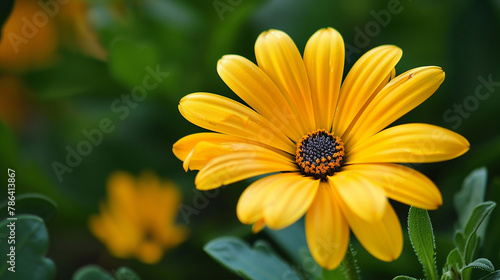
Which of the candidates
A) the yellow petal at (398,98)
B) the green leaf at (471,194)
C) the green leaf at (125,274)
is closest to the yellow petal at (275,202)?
the yellow petal at (398,98)

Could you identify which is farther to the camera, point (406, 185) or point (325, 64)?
point (325, 64)

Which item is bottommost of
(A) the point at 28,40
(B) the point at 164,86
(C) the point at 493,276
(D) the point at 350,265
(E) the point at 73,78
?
(C) the point at 493,276

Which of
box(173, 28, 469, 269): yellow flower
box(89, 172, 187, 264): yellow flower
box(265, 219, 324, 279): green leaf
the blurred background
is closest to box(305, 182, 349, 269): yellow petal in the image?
box(173, 28, 469, 269): yellow flower

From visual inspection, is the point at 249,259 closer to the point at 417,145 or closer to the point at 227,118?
the point at 227,118

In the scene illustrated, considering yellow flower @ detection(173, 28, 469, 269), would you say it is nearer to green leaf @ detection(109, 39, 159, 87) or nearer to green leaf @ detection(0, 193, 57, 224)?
green leaf @ detection(0, 193, 57, 224)

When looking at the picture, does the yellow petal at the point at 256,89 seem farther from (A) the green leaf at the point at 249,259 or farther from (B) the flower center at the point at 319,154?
(A) the green leaf at the point at 249,259

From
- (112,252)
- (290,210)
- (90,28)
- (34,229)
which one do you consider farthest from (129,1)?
(290,210)

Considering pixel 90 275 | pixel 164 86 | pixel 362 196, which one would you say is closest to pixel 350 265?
pixel 362 196
